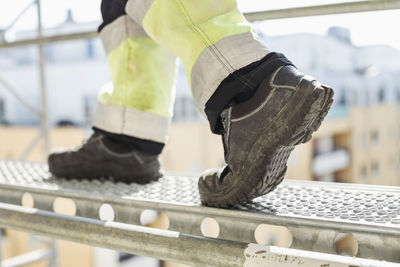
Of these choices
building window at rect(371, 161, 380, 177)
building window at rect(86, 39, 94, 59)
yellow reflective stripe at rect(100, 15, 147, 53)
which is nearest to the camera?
yellow reflective stripe at rect(100, 15, 147, 53)

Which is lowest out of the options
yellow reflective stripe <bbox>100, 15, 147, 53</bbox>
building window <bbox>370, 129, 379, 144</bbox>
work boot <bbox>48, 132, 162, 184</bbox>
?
building window <bbox>370, 129, 379, 144</bbox>

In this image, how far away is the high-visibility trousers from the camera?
0.59 meters

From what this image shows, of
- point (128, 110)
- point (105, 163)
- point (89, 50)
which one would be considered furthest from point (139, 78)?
point (89, 50)

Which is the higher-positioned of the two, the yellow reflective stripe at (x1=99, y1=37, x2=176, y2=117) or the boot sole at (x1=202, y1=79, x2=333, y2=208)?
the yellow reflective stripe at (x1=99, y1=37, x2=176, y2=117)

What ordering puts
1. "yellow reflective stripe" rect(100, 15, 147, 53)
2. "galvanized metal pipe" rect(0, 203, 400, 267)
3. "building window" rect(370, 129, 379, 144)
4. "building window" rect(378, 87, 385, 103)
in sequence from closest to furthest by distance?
"galvanized metal pipe" rect(0, 203, 400, 267) < "yellow reflective stripe" rect(100, 15, 147, 53) < "building window" rect(370, 129, 379, 144) < "building window" rect(378, 87, 385, 103)

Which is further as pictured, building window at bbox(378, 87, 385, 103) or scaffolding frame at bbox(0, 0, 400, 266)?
building window at bbox(378, 87, 385, 103)

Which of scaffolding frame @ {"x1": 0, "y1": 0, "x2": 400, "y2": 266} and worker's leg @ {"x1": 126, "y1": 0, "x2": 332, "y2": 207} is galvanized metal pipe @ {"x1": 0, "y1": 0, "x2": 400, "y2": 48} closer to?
scaffolding frame @ {"x1": 0, "y1": 0, "x2": 400, "y2": 266}

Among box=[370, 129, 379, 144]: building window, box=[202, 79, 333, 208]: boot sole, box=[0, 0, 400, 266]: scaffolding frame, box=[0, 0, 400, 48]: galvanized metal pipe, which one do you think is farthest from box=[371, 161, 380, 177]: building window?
box=[202, 79, 333, 208]: boot sole

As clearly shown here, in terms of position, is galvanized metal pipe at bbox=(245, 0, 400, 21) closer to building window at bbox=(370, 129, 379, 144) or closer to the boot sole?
the boot sole

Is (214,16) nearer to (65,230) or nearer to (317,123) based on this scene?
(317,123)

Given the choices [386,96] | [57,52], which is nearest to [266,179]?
[57,52]

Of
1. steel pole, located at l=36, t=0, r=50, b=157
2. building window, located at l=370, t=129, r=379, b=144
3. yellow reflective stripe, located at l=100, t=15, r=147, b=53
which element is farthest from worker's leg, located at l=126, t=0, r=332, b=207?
building window, located at l=370, t=129, r=379, b=144

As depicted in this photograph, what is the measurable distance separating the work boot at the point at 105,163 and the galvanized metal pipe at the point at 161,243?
0.49 feet

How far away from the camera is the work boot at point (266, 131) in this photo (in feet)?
1.76
